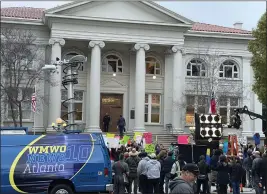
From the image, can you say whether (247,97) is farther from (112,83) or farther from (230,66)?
(112,83)

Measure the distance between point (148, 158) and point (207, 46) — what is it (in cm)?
2508

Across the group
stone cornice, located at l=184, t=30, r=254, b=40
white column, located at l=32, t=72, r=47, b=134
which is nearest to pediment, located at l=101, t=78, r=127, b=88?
white column, located at l=32, t=72, r=47, b=134

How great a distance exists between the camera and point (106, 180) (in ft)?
44.0

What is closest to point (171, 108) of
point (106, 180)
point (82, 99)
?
point (82, 99)

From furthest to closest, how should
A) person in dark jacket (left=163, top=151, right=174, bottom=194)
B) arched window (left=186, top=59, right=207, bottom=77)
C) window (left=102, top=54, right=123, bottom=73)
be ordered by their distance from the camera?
arched window (left=186, top=59, right=207, bottom=77) < window (left=102, top=54, right=123, bottom=73) < person in dark jacket (left=163, top=151, right=174, bottom=194)

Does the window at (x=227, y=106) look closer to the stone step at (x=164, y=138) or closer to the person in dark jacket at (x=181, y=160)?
the stone step at (x=164, y=138)

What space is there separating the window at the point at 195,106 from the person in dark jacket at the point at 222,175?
66.4 feet

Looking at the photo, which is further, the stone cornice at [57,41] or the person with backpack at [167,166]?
the stone cornice at [57,41]

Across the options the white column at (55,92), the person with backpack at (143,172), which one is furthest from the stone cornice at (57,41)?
the person with backpack at (143,172)

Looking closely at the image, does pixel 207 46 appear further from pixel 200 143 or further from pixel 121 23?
pixel 200 143

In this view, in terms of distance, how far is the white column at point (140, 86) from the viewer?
3588cm

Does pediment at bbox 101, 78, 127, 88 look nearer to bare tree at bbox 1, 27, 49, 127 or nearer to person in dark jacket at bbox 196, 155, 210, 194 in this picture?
bare tree at bbox 1, 27, 49, 127

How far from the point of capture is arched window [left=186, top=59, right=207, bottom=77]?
38625 millimetres

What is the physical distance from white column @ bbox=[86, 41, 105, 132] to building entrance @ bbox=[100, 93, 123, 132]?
3318 mm
